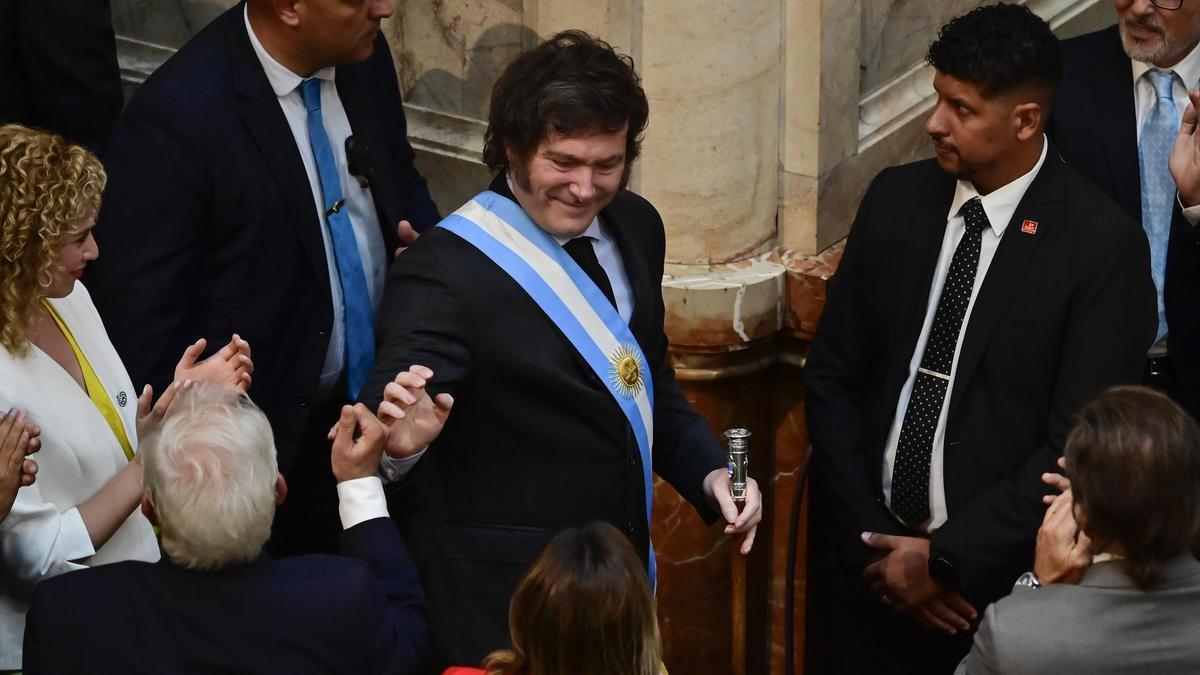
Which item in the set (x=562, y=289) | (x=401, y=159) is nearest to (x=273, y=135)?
(x=401, y=159)

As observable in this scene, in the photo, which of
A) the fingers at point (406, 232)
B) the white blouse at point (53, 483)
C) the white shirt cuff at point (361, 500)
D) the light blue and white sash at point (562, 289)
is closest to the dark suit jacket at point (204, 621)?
the white shirt cuff at point (361, 500)

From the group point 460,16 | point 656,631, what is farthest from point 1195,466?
point 460,16

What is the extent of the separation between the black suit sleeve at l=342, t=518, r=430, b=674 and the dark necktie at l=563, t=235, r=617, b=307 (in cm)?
77

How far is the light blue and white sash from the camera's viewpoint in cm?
346

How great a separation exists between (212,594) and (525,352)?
85cm

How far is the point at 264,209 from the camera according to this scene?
3.86m

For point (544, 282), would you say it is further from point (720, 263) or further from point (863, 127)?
point (863, 127)

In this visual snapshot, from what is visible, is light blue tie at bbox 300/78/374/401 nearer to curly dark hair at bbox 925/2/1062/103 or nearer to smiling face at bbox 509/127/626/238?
smiling face at bbox 509/127/626/238

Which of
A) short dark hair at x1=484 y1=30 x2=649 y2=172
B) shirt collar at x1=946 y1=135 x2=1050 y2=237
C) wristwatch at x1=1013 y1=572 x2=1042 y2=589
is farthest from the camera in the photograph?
shirt collar at x1=946 y1=135 x2=1050 y2=237

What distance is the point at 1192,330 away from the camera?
13.7ft

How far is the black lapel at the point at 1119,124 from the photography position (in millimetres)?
4211

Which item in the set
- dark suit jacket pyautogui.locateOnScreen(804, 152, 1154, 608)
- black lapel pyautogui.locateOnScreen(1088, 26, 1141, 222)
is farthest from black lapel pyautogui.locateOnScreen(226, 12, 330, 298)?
black lapel pyautogui.locateOnScreen(1088, 26, 1141, 222)

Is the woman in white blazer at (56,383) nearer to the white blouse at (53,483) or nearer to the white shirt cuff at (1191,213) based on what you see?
the white blouse at (53,483)

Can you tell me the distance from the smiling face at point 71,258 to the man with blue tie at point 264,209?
1.44ft
